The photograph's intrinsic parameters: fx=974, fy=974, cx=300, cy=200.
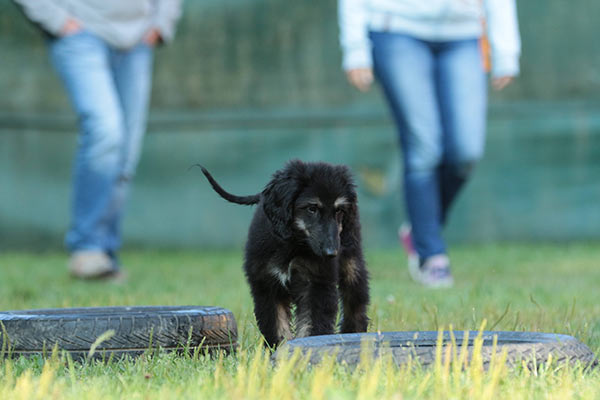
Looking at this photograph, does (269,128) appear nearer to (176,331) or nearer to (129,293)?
(129,293)

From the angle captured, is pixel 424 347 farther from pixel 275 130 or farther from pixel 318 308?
pixel 275 130

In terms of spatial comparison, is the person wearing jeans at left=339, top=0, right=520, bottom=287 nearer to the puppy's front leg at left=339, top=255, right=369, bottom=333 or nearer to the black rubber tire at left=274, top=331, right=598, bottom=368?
the puppy's front leg at left=339, top=255, right=369, bottom=333

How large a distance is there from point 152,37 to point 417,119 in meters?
2.04

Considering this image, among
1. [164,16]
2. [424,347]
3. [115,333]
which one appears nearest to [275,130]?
[164,16]

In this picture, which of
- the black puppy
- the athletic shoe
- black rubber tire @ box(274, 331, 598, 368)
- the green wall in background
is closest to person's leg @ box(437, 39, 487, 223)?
the athletic shoe

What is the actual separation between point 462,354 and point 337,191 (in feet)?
3.44

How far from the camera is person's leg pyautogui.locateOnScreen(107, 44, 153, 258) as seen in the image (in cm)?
650

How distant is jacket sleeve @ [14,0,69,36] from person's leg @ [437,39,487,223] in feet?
7.76

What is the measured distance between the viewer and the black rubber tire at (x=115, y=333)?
304 cm

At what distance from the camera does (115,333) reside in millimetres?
3039

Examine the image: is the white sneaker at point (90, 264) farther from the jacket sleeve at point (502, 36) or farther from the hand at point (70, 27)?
the jacket sleeve at point (502, 36)

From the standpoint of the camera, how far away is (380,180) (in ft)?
30.3

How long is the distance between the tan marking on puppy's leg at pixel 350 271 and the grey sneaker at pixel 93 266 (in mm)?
2802

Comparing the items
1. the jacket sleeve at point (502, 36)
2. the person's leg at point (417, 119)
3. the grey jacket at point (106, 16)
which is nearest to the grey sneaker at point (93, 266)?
the grey jacket at point (106, 16)
